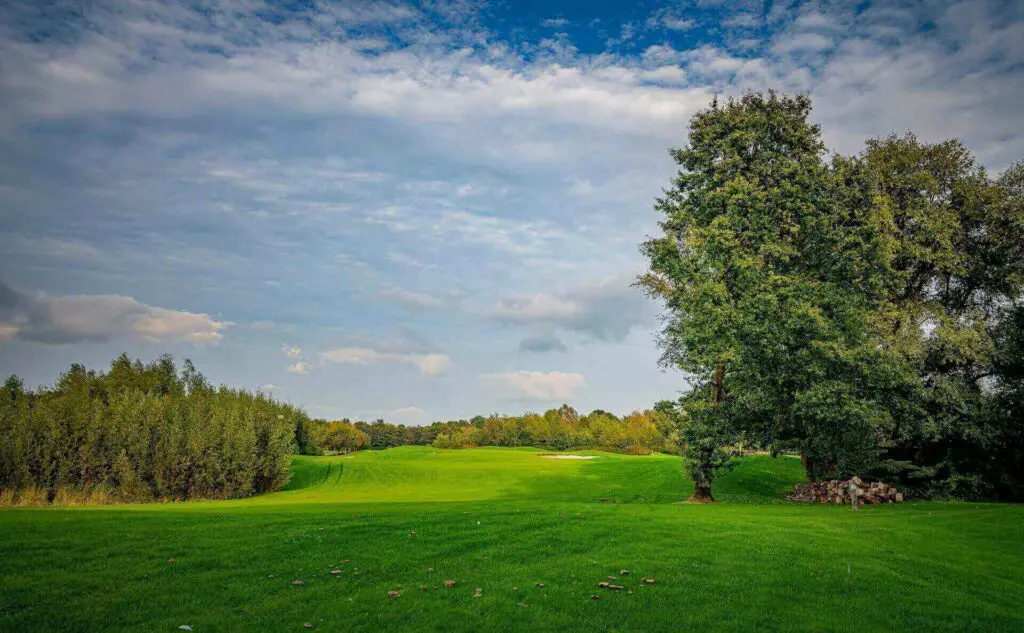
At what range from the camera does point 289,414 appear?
65.5 metres

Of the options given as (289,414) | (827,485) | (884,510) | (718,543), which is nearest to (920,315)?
(827,485)

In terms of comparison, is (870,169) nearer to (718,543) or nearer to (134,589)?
(718,543)

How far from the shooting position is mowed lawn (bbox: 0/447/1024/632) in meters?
9.30

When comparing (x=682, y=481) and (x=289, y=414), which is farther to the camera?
(x=289, y=414)

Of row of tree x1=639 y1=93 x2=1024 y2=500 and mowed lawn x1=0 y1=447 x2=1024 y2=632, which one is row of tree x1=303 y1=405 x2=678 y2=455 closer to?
row of tree x1=639 y1=93 x2=1024 y2=500

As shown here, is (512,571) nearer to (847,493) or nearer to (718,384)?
(718,384)

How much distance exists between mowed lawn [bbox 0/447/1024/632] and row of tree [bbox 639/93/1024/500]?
8354mm

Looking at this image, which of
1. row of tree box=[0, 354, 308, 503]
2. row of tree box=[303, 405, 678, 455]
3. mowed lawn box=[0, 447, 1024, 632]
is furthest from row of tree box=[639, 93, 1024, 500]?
row of tree box=[303, 405, 678, 455]

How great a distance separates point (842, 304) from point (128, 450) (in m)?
43.6

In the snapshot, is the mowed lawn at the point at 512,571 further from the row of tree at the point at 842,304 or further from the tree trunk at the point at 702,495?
the tree trunk at the point at 702,495

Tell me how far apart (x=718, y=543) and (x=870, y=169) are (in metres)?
27.4

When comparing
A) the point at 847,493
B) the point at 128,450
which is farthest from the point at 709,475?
the point at 128,450

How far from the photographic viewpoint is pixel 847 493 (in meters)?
28.5

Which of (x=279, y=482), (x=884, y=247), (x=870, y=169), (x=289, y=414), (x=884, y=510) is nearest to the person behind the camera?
(x=884, y=510)
